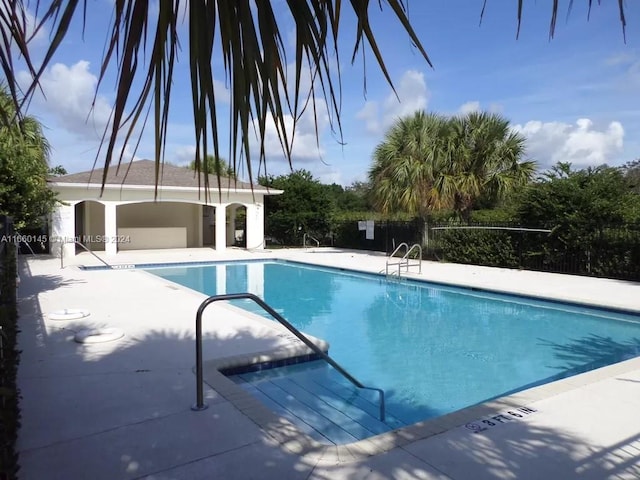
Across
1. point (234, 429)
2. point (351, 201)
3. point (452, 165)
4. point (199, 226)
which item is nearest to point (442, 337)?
point (234, 429)

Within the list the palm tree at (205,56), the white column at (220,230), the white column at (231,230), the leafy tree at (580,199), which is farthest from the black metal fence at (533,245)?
the palm tree at (205,56)

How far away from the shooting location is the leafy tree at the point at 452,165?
18.6 metres

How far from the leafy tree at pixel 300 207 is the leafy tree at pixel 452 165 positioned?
8.05m

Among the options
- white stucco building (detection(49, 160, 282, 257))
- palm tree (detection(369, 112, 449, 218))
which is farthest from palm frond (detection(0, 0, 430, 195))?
palm tree (detection(369, 112, 449, 218))

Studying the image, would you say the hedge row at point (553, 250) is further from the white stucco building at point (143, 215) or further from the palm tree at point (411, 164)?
the white stucco building at point (143, 215)

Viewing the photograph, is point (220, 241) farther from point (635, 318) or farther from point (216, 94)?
point (216, 94)

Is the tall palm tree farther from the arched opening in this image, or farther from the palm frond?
the palm frond

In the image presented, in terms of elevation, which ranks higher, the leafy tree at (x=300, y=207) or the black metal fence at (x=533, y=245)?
the leafy tree at (x=300, y=207)

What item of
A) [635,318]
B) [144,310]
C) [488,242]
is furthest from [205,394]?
[488,242]

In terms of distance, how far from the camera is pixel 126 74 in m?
1.04

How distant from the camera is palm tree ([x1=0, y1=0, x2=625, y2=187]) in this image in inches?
41.7

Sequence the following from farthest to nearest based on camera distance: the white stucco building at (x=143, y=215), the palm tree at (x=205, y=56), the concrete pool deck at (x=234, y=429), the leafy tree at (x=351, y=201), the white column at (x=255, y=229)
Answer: the leafy tree at (x=351, y=201), the white column at (x=255, y=229), the white stucco building at (x=143, y=215), the concrete pool deck at (x=234, y=429), the palm tree at (x=205, y=56)

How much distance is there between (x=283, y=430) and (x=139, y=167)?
2647cm

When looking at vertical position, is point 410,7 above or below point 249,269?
above
